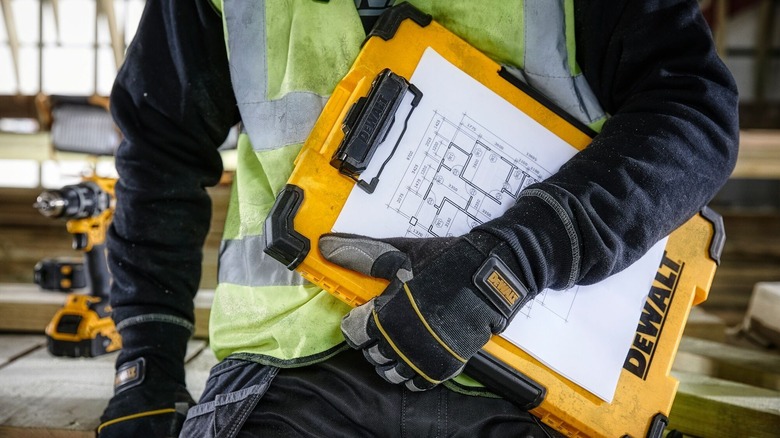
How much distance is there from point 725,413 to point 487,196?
0.71 metres

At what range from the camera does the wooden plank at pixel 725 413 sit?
1279mm

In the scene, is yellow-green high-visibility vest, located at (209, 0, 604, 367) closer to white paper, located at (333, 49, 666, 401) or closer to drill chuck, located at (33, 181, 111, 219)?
white paper, located at (333, 49, 666, 401)

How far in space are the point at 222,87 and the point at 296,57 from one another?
21 centimetres

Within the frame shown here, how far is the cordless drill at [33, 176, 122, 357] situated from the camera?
1.86 m

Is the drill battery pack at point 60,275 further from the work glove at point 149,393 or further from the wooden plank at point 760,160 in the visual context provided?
the wooden plank at point 760,160

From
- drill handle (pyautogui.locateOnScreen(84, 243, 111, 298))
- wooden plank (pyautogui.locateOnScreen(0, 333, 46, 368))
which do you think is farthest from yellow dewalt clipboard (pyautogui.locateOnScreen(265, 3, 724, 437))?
drill handle (pyautogui.locateOnScreen(84, 243, 111, 298))

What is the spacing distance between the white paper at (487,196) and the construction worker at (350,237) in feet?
0.24

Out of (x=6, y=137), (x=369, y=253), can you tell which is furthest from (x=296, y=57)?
(x=6, y=137)

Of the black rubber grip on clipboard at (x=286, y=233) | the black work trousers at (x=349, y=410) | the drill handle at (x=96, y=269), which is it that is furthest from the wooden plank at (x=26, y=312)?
the black rubber grip on clipboard at (x=286, y=233)

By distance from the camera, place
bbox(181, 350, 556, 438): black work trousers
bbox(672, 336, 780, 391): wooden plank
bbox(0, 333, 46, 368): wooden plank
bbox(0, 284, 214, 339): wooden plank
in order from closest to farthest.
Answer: bbox(181, 350, 556, 438): black work trousers
bbox(672, 336, 780, 391): wooden plank
bbox(0, 333, 46, 368): wooden plank
bbox(0, 284, 214, 339): wooden plank

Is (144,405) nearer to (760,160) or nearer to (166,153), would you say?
(166,153)

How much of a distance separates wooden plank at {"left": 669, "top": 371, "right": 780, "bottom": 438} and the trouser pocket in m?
0.86

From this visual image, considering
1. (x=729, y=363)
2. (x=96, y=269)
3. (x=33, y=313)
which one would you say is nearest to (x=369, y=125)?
(x=729, y=363)

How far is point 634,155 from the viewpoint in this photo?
0.95m
